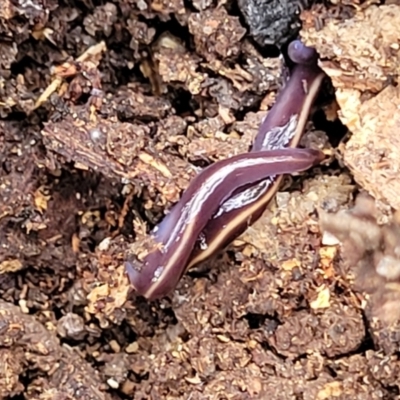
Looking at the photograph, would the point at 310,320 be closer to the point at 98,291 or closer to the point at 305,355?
the point at 305,355

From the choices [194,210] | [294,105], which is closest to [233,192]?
[194,210]

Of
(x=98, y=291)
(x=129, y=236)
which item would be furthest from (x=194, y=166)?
(x=98, y=291)

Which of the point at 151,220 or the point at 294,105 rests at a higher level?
the point at 294,105

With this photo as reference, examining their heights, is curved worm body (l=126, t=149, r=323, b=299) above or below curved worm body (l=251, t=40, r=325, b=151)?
below

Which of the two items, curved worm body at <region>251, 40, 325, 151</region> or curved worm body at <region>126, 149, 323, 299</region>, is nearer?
curved worm body at <region>126, 149, 323, 299</region>

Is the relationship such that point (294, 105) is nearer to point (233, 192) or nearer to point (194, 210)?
point (233, 192)
